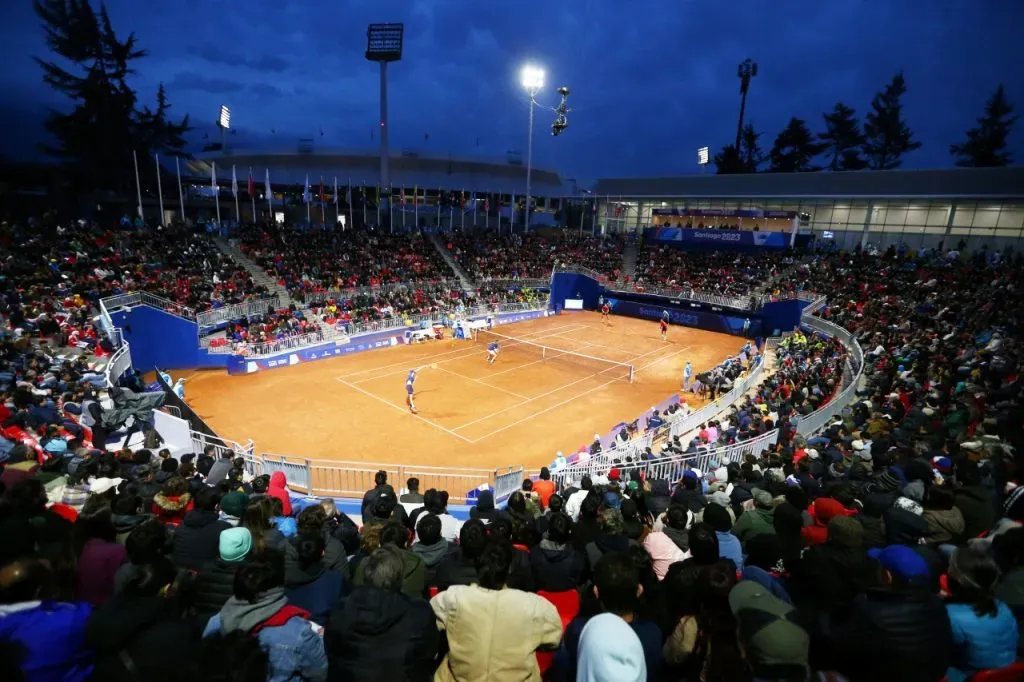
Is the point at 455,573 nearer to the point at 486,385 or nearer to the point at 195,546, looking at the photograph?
the point at 195,546

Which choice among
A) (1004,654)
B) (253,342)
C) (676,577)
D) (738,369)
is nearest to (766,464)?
(1004,654)

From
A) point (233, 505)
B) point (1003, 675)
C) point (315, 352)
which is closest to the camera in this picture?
point (1003, 675)

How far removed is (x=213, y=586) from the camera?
13.9ft

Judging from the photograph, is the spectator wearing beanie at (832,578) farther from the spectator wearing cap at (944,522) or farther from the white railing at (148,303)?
the white railing at (148,303)

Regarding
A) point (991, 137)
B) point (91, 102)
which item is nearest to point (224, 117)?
point (91, 102)

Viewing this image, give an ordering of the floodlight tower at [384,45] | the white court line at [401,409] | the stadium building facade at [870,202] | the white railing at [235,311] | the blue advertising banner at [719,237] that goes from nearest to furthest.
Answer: the white court line at [401,409]
the white railing at [235,311]
the stadium building facade at [870,202]
the blue advertising banner at [719,237]
the floodlight tower at [384,45]

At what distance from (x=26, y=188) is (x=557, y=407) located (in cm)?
4693

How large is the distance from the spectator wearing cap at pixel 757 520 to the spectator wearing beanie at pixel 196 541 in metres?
5.95

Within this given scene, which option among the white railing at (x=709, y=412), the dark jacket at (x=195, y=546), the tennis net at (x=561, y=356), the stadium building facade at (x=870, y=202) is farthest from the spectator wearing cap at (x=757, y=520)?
the stadium building facade at (x=870, y=202)

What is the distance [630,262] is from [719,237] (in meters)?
9.58

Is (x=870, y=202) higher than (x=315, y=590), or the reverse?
(x=870, y=202)

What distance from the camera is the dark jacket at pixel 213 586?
424 centimetres

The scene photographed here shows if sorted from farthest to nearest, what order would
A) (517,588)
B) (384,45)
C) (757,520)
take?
(384,45) < (757,520) < (517,588)

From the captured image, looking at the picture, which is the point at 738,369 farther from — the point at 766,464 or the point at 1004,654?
the point at 1004,654
